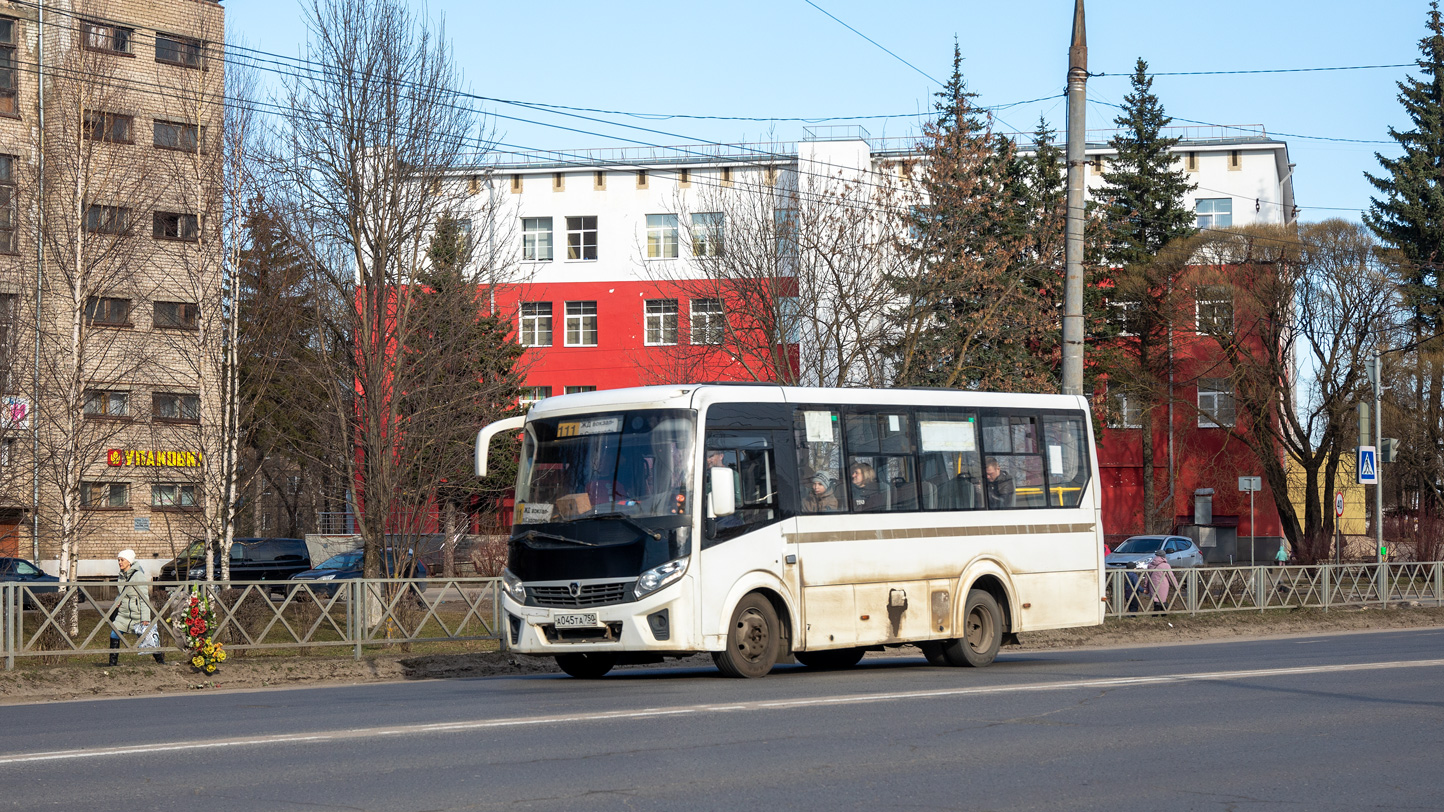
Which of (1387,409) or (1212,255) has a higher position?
(1212,255)

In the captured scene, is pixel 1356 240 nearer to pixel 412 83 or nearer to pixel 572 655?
pixel 412 83

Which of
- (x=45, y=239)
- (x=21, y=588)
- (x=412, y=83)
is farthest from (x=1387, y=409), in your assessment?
(x=21, y=588)

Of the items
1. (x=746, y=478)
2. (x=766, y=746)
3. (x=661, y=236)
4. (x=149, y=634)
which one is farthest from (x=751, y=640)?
(x=661, y=236)

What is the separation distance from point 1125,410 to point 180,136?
36.7 meters

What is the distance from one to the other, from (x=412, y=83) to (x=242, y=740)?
19.4 m

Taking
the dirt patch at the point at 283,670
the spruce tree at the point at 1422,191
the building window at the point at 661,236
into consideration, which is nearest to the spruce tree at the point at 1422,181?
the spruce tree at the point at 1422,191

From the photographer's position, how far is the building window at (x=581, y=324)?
65.3 m

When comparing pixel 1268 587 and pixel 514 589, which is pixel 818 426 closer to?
pixel 514 589

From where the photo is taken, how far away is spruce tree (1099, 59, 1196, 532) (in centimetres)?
5341

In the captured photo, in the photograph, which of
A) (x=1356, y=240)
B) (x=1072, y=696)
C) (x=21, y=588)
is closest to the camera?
(x=1072, y=696)

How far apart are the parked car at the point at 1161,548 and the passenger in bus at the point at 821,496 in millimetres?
25390

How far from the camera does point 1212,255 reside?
49.4 m

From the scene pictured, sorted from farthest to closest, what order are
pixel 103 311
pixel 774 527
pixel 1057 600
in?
1. pixel 103 311
2. pixel 1057 600
3. pixel 774 527

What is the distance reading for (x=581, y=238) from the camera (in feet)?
219
